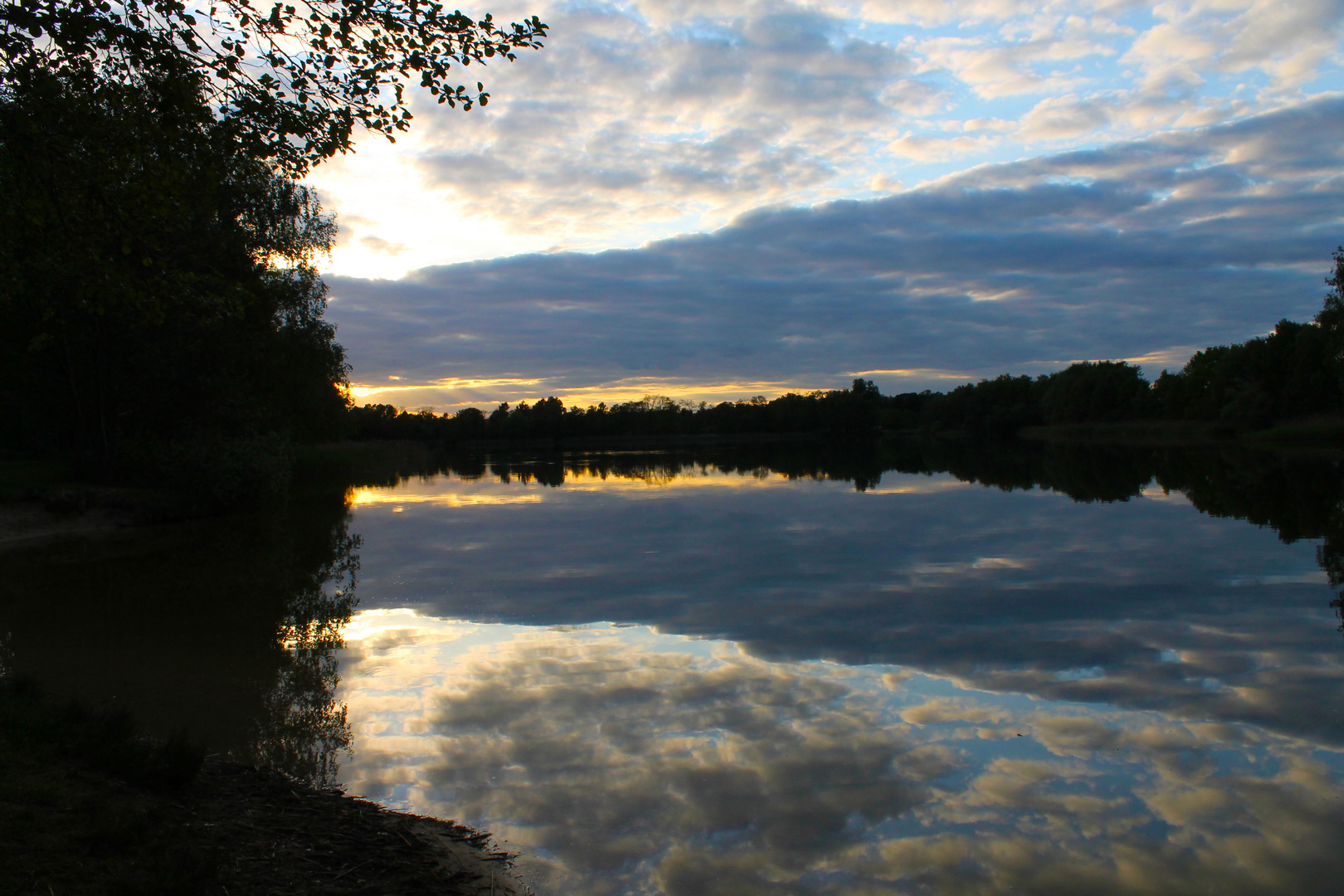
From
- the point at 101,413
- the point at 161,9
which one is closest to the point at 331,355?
the point at 101,413

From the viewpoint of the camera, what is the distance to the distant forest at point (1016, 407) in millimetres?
59844

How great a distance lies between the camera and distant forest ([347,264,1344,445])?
59844mm

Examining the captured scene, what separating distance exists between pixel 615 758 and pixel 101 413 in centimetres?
2337

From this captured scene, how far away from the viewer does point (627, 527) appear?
704 inches

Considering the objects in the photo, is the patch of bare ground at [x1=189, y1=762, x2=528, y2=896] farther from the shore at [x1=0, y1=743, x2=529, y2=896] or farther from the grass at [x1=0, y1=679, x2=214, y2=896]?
the grass at [x1=0, y1=679, x2=214, y2=896]

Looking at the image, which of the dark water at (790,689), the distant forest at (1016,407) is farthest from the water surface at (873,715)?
the distant forest at (1016,407)

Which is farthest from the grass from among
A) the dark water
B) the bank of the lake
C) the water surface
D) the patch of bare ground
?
the water surface

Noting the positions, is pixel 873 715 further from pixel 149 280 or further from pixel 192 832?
pixel 149 280

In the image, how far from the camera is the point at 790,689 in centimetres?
688

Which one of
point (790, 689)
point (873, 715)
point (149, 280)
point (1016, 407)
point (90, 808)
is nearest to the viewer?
point (90, 808)

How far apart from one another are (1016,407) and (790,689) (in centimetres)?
11410

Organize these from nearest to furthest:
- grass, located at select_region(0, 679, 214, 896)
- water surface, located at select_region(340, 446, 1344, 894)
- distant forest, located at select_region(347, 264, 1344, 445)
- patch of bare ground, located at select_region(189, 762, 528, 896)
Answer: grass, located at select_region(0, 679, 214, 896) → patch of bare ground, located at select_region(189, 762, 528, 896) → water surface, located at select_region(340, 446, 1344, 894) → distant forest, located at select_region(347, 264, 1344, 445)

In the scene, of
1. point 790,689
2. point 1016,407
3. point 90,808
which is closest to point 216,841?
point 90,808

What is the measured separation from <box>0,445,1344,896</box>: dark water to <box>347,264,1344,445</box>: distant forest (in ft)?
109
